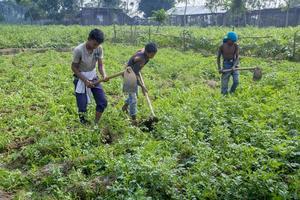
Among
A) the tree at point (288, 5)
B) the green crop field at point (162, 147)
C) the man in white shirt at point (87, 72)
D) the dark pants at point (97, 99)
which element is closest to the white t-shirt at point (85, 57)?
the man in white shirt at point (87, 72)

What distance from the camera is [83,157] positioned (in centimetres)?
462

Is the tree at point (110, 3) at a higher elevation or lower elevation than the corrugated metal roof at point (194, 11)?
higher

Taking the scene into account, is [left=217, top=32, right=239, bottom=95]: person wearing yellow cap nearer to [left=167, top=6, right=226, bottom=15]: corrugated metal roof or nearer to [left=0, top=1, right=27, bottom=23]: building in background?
[left=167, top=6, right=226, bottom=15]: corrugated metal roof

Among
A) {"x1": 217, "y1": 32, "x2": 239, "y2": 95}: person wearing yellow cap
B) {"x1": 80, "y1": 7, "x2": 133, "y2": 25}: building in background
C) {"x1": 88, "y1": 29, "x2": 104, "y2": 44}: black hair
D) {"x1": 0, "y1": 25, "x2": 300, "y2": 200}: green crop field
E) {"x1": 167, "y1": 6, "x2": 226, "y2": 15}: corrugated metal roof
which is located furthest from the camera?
{"x1": 80, "y1": 7, "x2": 133, "y2": 25}: building in background

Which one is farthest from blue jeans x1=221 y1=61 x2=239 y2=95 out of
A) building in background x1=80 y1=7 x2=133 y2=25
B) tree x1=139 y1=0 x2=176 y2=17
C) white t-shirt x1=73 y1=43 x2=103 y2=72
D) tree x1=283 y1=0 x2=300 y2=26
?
tree x1=139 y1=0 x2=176 y2=17

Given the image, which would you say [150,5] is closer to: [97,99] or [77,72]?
[97,99]

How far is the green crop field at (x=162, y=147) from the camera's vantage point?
3672 mm

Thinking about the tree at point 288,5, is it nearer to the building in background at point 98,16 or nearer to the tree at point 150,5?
the building in background at point 98,16

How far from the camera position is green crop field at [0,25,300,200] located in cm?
367

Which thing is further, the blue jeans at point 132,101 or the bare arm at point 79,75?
the blue jeans at point 132,101

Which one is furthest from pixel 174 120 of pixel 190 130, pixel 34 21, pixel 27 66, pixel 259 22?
pixel 34 21

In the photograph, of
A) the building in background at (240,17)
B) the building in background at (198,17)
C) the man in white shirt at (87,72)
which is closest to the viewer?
the man in white shirt at (87,72)

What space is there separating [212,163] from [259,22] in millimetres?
33983

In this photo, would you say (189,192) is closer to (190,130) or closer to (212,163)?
(212,163)
